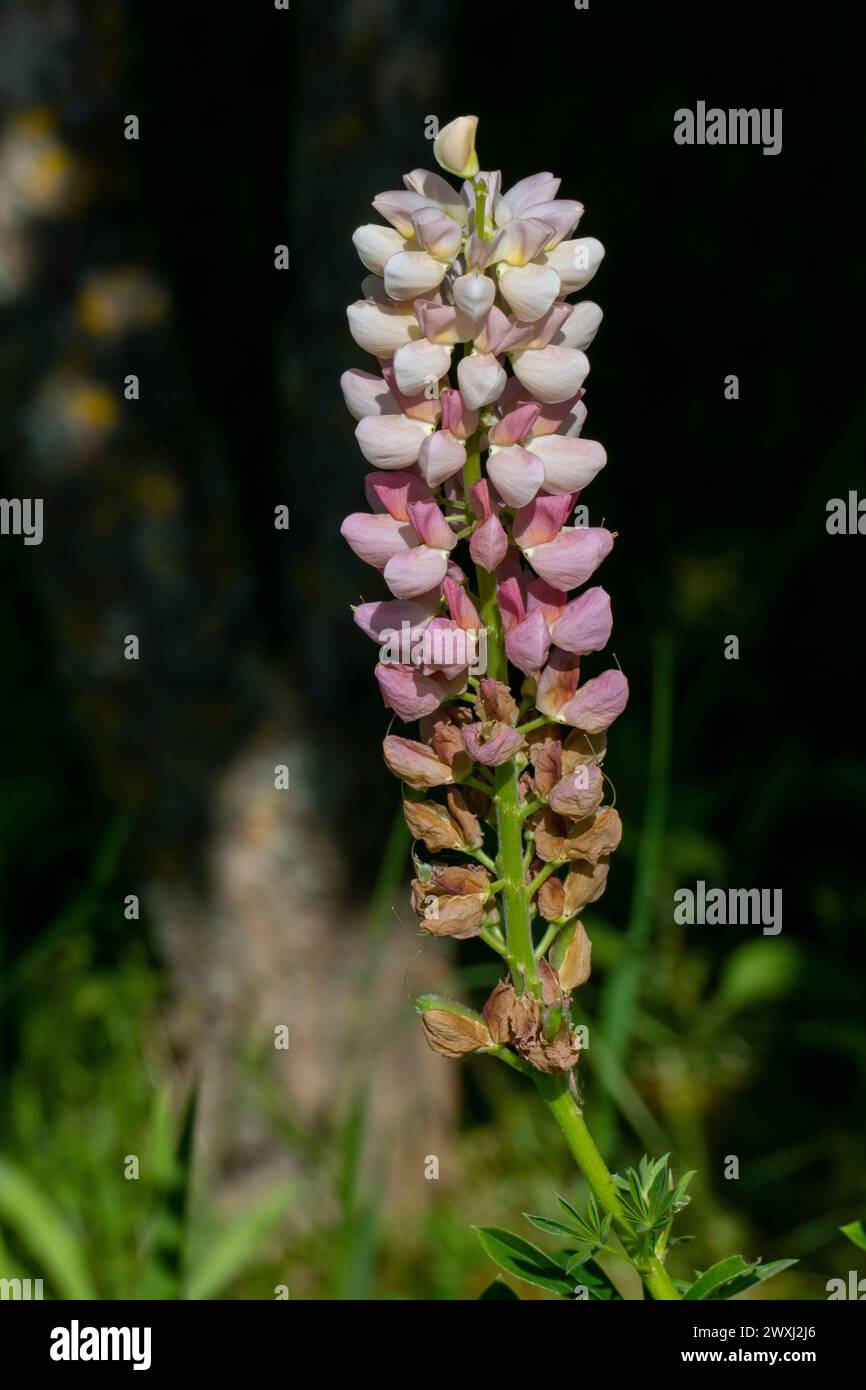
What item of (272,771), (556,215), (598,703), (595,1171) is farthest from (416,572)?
(272,771)

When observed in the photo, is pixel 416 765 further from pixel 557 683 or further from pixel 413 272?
pixel 413 272

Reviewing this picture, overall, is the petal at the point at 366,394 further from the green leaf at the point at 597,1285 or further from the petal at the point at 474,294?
the green leaf at the point at 597,1285

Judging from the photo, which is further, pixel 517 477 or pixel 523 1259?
pixel 523 1259

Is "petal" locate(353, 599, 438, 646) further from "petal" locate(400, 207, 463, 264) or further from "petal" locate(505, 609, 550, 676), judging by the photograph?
"petal" locate(400, 207, 463, 264)

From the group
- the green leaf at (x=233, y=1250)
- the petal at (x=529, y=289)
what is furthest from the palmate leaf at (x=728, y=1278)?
the green leaf at (x=233, y=1250)

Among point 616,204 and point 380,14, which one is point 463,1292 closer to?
point 380,14

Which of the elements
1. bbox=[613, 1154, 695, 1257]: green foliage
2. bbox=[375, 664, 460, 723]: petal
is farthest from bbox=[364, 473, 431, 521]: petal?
bbox=[613, 1154, 695, 1257]: green foliage

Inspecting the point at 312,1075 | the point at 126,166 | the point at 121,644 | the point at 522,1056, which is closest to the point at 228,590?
the point at 121,644
